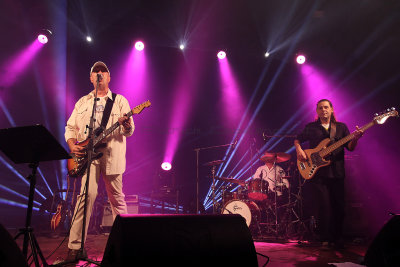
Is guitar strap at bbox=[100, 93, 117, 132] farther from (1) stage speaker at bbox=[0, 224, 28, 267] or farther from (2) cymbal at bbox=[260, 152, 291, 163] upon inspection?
(2) cymbal at bbox=[260, 152, 291, 163]

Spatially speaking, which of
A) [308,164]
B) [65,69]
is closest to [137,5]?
[65,69]

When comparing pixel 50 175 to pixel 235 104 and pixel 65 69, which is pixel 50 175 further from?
pixel 235 104

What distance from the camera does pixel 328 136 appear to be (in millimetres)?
4891

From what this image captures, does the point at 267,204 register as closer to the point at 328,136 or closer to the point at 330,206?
the point at 330,206

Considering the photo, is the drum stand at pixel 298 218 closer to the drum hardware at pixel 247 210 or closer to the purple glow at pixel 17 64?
the drum hardware at pixel 247 210

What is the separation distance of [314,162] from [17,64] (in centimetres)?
738

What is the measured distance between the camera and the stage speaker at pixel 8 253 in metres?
1.59

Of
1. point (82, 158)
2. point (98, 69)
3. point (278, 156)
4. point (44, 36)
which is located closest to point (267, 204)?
point (278, 156)

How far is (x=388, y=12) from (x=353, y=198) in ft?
14.6

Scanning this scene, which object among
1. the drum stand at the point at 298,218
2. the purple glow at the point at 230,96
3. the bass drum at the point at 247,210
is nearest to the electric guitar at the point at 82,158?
the bass drum at the point at 247,210

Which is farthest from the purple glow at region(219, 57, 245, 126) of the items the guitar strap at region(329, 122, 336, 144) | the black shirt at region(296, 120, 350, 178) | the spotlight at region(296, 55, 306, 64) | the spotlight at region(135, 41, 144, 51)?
the guitar strap at region(329, 122, 336, 144)

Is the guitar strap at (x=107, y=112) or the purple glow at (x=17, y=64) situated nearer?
the guitar strap at (x=107, y=112)

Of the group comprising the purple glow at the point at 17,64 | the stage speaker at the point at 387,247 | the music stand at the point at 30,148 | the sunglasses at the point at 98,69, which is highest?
the purple glow at the point at 17,64

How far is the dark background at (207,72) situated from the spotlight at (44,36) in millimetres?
120
